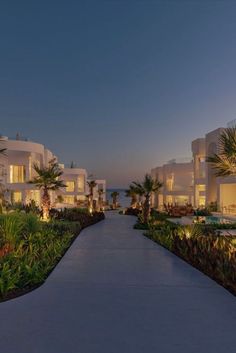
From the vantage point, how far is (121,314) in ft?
16.1

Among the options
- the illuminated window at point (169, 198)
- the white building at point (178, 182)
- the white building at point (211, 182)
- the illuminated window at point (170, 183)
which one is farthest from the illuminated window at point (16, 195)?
the illuminated window at point (170, 183)

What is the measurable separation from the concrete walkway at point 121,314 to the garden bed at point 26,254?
0.34 meters

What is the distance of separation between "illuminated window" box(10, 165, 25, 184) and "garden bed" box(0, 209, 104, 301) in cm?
1546

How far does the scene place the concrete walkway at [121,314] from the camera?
3.93 meters

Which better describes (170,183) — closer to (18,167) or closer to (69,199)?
(69,199)

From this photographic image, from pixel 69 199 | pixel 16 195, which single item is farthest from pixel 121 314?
pixel 69 199

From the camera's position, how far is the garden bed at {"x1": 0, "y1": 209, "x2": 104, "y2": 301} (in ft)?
20.2

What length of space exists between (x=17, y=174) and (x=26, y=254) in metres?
22.3

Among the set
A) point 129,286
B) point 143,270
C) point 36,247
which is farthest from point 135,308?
point 36,247

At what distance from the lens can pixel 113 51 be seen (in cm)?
2208

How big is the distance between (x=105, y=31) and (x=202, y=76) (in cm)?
777

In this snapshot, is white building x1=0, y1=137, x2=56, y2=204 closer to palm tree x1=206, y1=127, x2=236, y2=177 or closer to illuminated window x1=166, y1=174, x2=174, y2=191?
illuminated window x1=166, y1=174, x2=174, y2=191

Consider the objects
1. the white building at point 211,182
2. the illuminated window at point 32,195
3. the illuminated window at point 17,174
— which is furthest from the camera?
the illuminated window at point 17,174

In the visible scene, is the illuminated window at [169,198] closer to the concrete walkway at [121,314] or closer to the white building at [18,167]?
the white building at [18,167]
